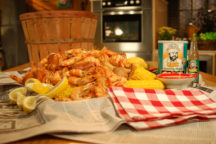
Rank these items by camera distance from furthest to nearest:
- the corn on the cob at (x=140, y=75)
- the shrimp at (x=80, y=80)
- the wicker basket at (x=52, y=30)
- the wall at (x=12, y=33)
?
the wall at (x=12, y=33)
the wicker basket at (x=52, y=30)
the corn on the cob at (x=140, y=75)
the shrimp at (x=80, y=80)

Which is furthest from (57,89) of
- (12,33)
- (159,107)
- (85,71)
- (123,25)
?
(12,33)

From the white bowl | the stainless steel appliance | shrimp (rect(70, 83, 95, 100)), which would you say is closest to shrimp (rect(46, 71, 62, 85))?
shrimp (rect(70, 83, 95, 100))

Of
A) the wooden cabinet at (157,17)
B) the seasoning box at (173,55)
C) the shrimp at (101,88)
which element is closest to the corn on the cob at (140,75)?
the seasoning box at (173,55)

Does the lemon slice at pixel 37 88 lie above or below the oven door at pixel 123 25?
below

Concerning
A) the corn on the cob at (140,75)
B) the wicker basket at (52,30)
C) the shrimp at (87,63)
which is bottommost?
the corn on the cob at (140,75)

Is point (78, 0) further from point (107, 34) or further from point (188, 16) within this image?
point (188, 16)

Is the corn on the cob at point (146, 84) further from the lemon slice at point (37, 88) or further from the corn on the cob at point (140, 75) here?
the lemon slice at point (37, 88)

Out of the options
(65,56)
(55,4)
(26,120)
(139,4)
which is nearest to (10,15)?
(55,4)

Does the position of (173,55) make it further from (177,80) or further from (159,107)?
(159,107)
